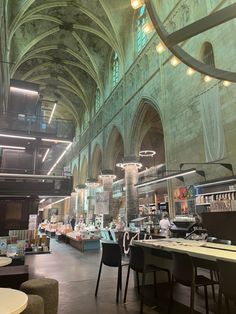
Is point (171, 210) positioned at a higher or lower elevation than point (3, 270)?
higher

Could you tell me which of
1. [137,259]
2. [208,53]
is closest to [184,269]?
[137,259]

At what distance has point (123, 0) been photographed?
14.5 metres

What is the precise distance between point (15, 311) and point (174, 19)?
11217 millimetres

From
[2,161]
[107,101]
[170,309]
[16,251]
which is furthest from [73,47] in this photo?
[170,309]

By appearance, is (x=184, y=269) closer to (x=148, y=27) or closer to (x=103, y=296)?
(x=103, y=296)

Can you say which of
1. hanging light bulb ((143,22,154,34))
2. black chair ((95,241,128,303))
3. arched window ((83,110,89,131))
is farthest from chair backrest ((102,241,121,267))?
arched window ((83,110,89,131))

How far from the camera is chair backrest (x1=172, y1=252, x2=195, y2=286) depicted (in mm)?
2873

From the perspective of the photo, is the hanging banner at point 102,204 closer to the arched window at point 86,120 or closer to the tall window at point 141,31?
the tall window at point 141,31

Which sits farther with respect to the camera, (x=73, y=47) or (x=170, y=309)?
(x=73, y=47)

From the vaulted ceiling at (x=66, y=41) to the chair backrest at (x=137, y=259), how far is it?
12641 mm

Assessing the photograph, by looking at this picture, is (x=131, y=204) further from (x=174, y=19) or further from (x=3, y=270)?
(x=3, y=270)

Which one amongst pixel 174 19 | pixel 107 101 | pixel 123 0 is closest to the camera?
pixel 174 19

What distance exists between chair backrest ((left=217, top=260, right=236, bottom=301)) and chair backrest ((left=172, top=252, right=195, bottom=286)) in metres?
0.46

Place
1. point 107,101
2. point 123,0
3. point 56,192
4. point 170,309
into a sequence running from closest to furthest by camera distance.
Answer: point 170,309
point 56,192
point 123,0
point 107,101
